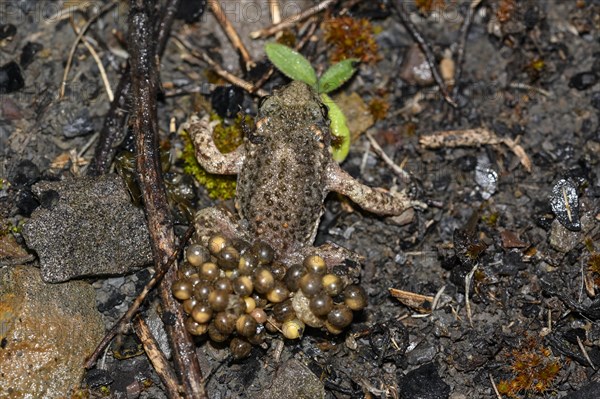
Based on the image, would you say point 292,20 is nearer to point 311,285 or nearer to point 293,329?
point 311,285

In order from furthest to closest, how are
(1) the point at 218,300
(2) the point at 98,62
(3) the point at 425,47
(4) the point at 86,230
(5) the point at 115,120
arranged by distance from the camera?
1. (3) the point at 425,47
2. (2) the point at 98,62
3. (5) the point at 115,120
4. (4) the point at 86,230
5. (1) the point at 218,300

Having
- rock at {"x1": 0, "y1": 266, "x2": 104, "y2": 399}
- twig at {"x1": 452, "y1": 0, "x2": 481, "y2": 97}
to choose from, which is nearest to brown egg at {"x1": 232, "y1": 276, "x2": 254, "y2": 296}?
rock at {"x1": 0, "y1": 266, "x2": 104, "y2": 399}

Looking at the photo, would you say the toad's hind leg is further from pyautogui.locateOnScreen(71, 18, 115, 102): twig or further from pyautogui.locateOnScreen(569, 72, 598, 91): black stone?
pyautogui.locateOnScreen(569, 72, 598, 91): black stone

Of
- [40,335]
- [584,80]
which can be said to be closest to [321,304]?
[40,335]

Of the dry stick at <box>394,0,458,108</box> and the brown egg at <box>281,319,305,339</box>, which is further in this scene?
the dry stick at <box>394,0,458,108</box>

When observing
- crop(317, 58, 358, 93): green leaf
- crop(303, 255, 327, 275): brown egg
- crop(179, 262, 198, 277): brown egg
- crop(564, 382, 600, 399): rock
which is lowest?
crop(564, 382, 600, 399): rock

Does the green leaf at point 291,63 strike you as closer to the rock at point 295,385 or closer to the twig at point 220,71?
the twig at point 220,71

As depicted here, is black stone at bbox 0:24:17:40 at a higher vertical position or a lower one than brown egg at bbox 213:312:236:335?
higher

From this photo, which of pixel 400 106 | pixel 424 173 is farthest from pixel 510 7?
pixel 424 173
